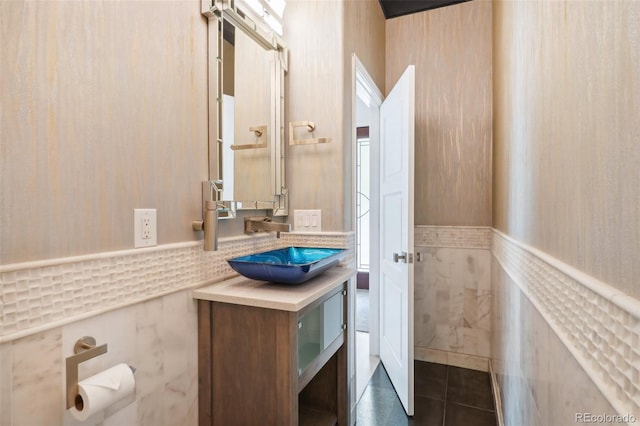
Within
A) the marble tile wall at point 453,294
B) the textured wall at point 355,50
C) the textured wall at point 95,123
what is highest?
the textured wall at point 355,50

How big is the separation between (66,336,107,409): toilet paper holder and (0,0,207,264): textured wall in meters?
0.25

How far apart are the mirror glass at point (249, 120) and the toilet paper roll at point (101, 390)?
2.39ft

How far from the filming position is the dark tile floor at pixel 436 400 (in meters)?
1.92

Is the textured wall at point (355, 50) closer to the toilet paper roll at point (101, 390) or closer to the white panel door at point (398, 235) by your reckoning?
the white panel door at point (398, 235)

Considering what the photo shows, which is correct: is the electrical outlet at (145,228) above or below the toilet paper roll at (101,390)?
above

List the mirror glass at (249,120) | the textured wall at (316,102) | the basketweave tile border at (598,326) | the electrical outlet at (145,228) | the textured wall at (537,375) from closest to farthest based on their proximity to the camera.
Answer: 1. the basketweave tile border at (598,326)
2. the textured wall at (537,375)
3. the electrical outlet at (145,228)
4. the mirror glass at (249,120)
5. the textured wall at (316,102)

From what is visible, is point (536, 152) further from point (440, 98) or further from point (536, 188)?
point (440, 98)

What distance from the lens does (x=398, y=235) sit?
2.15m

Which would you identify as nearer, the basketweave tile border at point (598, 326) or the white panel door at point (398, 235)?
the basketweave tile border at point (598, 326)

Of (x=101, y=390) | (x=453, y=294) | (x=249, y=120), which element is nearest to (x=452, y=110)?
(x=453, y=294)

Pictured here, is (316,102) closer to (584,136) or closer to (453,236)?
(584,136)

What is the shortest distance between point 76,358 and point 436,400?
80.9 inches

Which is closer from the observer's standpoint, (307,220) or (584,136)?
(584,136)

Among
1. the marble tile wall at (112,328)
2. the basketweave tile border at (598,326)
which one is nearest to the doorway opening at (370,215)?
the marble tile wall at (112,328)
